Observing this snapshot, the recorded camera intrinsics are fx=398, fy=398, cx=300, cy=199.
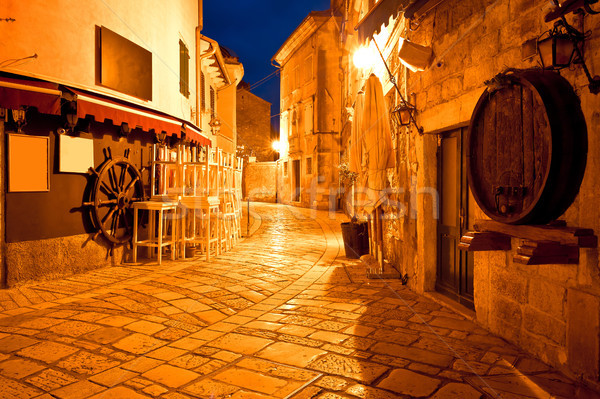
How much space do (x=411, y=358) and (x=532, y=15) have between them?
320cm

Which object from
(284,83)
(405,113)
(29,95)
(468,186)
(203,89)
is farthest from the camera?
(284,83)

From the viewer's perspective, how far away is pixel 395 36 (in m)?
7.18

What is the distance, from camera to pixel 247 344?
3842 millimetres

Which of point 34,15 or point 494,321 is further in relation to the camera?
point 34,15

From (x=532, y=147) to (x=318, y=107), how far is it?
2078 cm

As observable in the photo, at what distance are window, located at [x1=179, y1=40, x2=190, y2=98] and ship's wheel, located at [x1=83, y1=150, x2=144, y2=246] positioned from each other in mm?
4133

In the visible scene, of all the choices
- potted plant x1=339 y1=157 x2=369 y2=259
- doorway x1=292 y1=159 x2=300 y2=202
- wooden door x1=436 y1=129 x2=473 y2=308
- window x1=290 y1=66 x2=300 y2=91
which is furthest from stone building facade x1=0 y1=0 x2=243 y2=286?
doorway x1=292 y1=159 x2=300 y2=202

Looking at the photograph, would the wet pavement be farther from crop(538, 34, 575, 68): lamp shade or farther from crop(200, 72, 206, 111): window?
crop(200, 72, 206, 111): window

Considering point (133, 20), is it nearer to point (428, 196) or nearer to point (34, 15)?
point (34, 15)

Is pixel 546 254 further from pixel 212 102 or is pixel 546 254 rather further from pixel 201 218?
pixel 212 102

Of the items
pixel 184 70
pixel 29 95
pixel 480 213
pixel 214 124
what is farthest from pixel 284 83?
pixel 480 213

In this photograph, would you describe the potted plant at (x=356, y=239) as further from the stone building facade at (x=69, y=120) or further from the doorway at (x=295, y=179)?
the doorway at (x=295, y=179)

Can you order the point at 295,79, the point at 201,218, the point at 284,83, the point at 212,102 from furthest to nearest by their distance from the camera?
the point at 284,83 → the point at 295,79 → the point at 212,102 → the point at 201,218

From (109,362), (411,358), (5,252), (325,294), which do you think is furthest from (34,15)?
(411,358)
